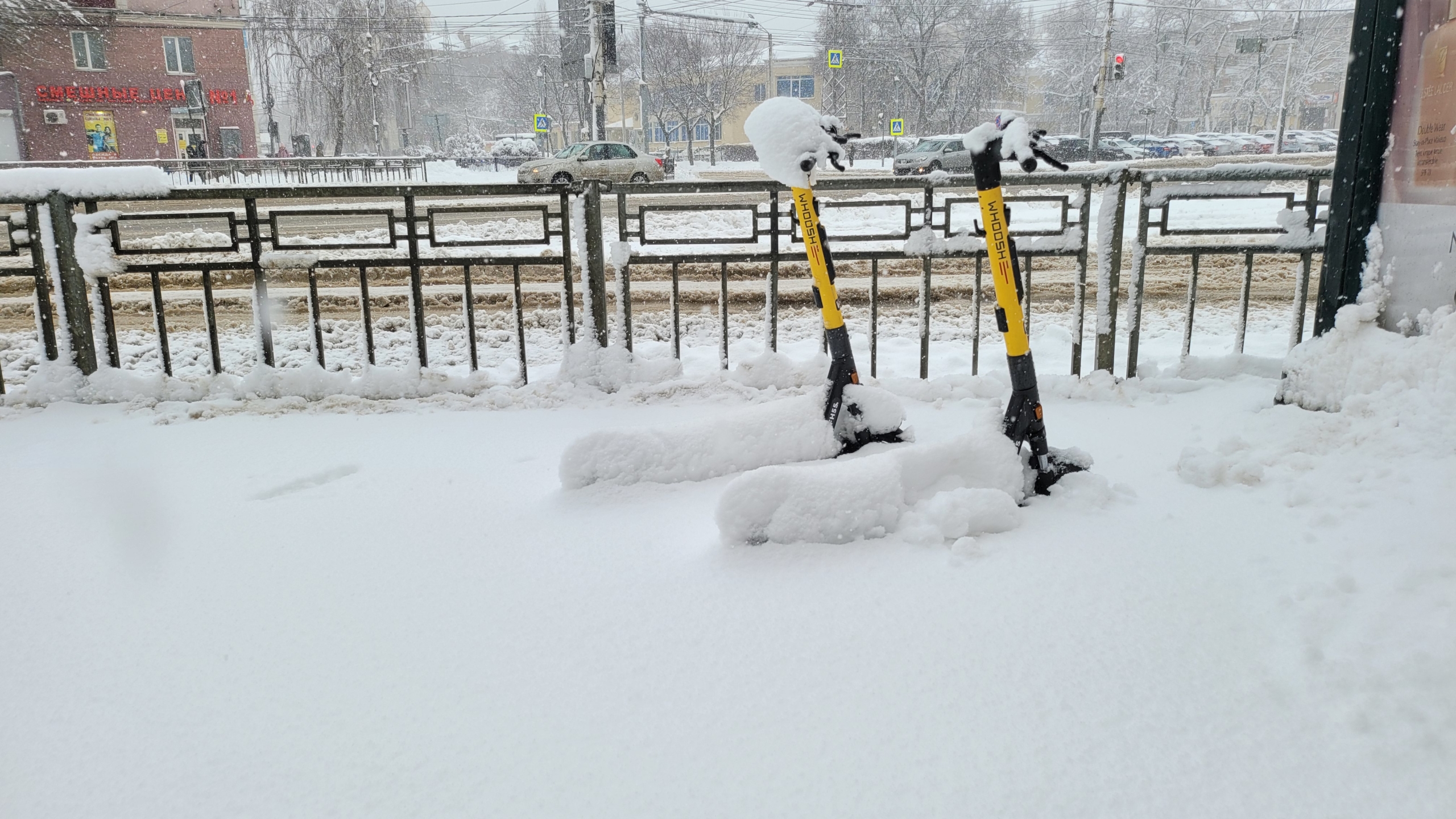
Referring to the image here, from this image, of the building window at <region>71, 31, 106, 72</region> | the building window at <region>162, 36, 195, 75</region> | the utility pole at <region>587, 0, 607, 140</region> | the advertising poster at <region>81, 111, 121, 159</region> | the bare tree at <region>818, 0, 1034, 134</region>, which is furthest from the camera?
the bare tree at <region>818, 0, 1034, 134</region>

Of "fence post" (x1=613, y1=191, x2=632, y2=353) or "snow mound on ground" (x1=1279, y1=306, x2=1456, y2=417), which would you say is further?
"fence post" (x1=613, y1=191, x2=632, y2=353)

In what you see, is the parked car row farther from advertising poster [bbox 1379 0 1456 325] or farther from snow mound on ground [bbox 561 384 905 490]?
snow mound on ground [bbox 561 384 905 490]

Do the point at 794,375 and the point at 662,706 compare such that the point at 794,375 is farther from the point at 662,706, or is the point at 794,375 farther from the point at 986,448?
the point at 662,706

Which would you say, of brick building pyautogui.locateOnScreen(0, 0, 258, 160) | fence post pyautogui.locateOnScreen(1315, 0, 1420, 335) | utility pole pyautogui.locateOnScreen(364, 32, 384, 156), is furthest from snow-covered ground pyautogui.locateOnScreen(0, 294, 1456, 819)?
utility pole pyautogui.locateOnScreen(364, 32, 384, 156)

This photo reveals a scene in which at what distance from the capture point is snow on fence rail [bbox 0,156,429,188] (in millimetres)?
27188

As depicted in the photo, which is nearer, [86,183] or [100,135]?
[86,183]

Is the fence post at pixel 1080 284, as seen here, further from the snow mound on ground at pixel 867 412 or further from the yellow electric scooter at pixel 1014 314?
the yellow electric scooter at pixel 1014 314

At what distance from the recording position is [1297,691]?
181 centimetres

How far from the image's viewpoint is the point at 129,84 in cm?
3550

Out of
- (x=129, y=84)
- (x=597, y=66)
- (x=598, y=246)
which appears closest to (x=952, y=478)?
(x=598, y=246)

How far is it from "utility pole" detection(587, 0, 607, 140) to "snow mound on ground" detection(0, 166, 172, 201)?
845 inches

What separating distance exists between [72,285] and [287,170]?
2688 centimetres

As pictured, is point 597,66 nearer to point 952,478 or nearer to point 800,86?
point 952,478

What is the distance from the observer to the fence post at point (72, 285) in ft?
14.9
